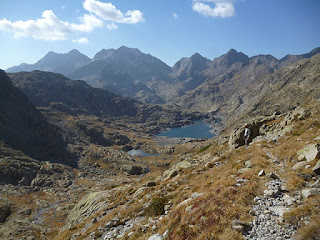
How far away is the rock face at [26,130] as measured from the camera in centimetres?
13738

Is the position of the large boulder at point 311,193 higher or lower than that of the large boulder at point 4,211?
higher

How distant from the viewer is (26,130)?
154625 millimetres

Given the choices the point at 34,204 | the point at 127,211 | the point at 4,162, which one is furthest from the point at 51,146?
the point at 127,211

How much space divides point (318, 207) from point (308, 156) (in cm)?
731

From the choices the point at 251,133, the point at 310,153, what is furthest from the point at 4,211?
the point at 310,153

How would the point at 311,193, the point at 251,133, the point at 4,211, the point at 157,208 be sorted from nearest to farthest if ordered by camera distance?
the point at 311,193
the point at 157,208
the point at 251,133
the point at 4,211

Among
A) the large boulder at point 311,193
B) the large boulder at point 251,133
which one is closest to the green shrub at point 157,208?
the large boulder at point 311,193

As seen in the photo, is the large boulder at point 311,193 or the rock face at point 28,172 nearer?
the large boulder at point 311,193

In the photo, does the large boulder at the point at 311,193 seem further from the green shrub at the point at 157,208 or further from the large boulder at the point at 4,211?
the large boulder at the point at 4,211

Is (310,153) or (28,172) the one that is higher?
(310,153)

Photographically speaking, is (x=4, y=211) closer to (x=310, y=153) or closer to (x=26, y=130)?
(x=310, y=153)

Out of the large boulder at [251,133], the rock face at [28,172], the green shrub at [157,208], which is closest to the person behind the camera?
the green shrub at [157,208]

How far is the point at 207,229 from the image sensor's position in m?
9.17

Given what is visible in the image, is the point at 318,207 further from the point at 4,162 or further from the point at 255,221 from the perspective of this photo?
the point at 4,162
